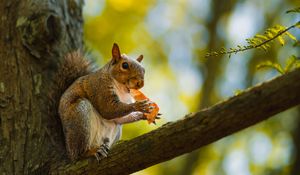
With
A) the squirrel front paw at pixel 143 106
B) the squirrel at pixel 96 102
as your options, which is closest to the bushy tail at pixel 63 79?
the squirrel at pixel 96 102

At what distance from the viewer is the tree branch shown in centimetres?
214

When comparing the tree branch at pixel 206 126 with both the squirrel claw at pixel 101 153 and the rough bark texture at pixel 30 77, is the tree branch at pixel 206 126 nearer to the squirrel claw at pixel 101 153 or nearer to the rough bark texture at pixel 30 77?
the squirrel claw at pixel 101 153

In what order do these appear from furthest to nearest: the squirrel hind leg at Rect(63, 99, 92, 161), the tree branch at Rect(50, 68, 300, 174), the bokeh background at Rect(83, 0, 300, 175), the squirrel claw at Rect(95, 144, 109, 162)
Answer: the bokeh background at Rect(83, 0, 300, 175) < the squirrel hind leg at Rect(63, 99, 92, 161) < the squirrel claw at Rect(95, 144, 109, 162) < the tree branch at Rect(50, 68, 300, 174)

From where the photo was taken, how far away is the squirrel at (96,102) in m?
3.26

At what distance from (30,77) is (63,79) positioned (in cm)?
22

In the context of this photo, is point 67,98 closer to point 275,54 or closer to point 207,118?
point 207,118

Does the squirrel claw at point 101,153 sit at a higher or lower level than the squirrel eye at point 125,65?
lower

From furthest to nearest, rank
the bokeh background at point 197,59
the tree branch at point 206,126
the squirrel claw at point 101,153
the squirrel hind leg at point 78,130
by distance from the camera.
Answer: the bokeh background at point 197,59, the squirrel hind leg at point 78,130, the squirrel claw at point 101,153, the tree branch at point 206,126

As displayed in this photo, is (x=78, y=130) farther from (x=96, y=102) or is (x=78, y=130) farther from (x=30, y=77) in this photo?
(x=30, y=77)

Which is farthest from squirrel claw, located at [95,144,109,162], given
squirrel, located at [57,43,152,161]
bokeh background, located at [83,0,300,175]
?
bokeh background, located at [83,0,300,175]

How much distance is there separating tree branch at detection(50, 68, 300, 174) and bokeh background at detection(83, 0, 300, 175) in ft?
6.55

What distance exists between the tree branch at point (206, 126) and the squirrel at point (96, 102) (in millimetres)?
433

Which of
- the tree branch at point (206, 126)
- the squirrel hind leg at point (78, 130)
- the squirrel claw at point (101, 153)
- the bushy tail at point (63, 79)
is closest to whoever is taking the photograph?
the tree branch at point (206, 126)

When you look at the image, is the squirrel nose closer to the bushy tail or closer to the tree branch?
the bushy tail
